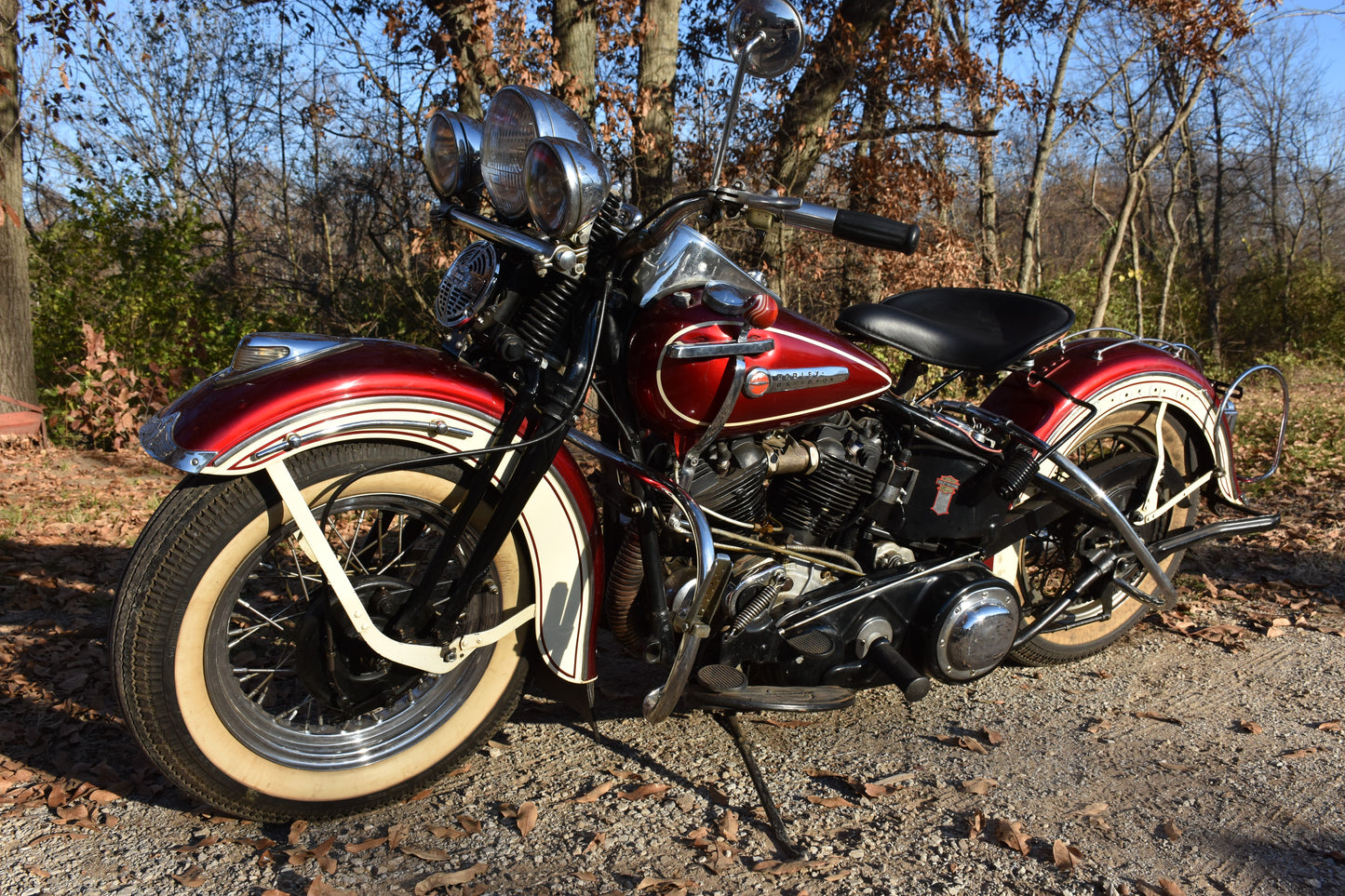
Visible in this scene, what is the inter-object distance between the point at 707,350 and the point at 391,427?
800mm

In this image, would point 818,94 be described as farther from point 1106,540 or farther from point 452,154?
point 452,154

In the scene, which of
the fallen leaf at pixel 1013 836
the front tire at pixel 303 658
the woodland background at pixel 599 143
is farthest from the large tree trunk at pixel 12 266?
the fallen leaf at pixel 1013 836

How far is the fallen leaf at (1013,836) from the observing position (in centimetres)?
230

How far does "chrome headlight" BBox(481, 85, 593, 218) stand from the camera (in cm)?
218

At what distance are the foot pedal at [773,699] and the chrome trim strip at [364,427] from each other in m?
0.96

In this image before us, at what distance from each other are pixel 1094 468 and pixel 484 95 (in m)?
5.68

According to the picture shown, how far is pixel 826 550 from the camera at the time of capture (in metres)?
2.76

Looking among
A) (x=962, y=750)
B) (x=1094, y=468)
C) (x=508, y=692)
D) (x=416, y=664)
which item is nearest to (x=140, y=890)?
(x=416, y=664)

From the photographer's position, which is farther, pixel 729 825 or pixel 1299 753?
pixel 1299 753

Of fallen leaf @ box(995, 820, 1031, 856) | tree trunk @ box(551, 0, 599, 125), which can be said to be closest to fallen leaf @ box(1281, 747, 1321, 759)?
fallen leaf @ box(995, 820, 1031, 856)

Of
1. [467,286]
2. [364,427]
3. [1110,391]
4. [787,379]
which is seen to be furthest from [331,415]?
[1110,391]

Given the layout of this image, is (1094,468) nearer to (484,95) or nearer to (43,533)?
(43,533)

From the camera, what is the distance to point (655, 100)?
721cm

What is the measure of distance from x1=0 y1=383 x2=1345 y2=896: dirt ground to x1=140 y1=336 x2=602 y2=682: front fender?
45cm
